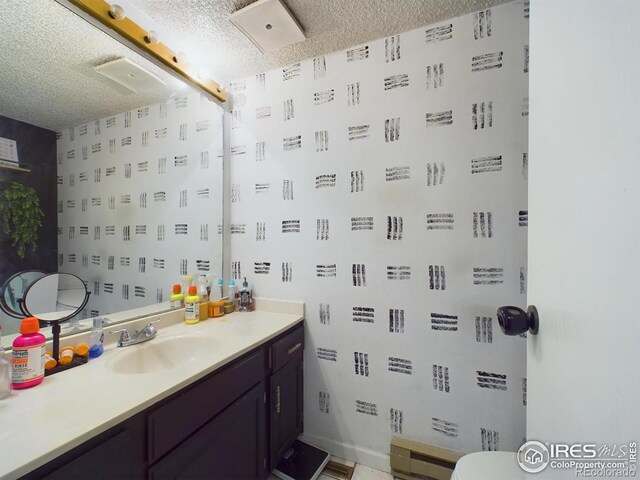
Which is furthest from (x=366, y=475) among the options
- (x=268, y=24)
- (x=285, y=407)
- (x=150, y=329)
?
(x=268, y=24)

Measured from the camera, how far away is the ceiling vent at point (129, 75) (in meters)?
1.17

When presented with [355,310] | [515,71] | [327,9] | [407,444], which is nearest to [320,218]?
[355,310]

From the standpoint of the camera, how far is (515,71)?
1149 mm

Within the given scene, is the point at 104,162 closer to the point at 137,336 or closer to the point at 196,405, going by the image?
the point at 137,336

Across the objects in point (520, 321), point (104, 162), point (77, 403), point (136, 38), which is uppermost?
point (136, 38)

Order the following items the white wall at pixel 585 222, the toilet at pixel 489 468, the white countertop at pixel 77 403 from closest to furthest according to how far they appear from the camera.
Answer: the white wall at pixel 585 222, the white countertop at pixel 77 403, the toilet at pixel 489 468

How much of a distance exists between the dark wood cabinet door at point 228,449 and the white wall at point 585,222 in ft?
3.10

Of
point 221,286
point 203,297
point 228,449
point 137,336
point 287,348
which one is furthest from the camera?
point 221,286

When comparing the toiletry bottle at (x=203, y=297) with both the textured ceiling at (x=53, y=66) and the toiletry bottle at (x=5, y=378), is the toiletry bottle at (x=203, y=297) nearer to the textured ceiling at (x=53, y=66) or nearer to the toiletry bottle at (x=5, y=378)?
the toiletry bottle at (x=5, y=378)

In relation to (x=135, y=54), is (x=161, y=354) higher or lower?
lower

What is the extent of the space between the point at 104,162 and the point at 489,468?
1967 mm

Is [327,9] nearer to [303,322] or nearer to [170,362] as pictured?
[303,322]

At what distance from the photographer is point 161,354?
1.16 meters

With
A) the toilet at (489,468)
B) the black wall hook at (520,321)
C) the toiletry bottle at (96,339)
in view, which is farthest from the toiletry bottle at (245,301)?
the black wall hook at (520,321)
